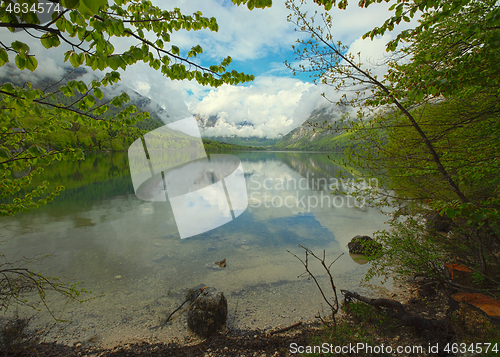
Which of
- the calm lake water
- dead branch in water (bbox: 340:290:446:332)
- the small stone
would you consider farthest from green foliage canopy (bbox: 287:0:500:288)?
the small stone

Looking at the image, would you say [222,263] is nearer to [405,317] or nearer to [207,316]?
[207,316]

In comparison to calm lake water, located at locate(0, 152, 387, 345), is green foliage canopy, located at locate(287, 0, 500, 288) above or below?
above

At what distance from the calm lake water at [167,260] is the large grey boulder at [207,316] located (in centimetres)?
51

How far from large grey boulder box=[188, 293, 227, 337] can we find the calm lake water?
1.69 feet

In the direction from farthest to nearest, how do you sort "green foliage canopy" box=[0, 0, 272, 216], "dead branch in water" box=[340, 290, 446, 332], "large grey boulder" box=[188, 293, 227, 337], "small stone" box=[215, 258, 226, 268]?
"small stone" box=[215, 258, 226, 268], "large grey boulder" box=[188, 293, 227, 337], "dead branch in water" box=[340, 290, 446, 332], "green foliage canopy" box=[0, 0, 272, 216]

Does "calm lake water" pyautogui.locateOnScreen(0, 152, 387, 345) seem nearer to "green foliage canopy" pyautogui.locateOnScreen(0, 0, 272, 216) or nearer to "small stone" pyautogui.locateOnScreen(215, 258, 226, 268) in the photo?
"small stone" pyautogui.locateOnScreen(215, 258, 226, 268)

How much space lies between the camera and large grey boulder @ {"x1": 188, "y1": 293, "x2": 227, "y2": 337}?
7.21 meters

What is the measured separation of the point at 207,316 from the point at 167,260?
6.65 meters

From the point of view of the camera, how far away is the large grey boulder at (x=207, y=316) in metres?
7.21

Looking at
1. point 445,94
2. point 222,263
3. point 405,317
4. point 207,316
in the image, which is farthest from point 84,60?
point 222,263

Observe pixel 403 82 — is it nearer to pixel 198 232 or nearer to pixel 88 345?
pixel 88 345

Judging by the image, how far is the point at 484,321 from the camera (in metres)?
5.83

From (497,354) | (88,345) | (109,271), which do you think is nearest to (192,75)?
(497,354)

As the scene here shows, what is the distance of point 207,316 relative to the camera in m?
7.32
